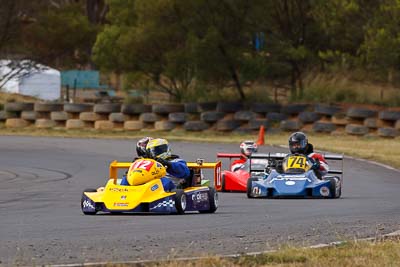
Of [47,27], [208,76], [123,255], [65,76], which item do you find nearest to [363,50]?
[208,76]

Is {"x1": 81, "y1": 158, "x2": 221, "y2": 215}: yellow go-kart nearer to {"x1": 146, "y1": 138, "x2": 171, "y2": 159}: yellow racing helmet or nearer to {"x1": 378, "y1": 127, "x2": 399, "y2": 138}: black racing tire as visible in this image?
{"x1": 146, "y1": 138, "x2": 171, "y2": 159}: yellow racing helmet

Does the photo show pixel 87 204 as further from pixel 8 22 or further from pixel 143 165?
pixel 8 22

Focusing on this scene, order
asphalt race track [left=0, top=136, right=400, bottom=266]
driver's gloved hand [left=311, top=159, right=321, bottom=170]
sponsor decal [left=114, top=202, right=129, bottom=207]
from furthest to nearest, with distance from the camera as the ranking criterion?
driver's gloved hand [left=311, top=159, right=321, bottom=170] → sponsor decal [left=114, top=202, right=129, bottom=207] → asphalt race track [left=0, top=136, right=400, bottom=266]

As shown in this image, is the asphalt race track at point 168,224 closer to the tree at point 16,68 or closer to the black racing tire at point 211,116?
the black racing tire at point 211,116

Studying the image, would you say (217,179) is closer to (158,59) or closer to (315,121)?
(315,121)

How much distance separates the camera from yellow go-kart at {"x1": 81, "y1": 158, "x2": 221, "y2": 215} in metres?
11.6

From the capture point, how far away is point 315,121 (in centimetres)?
3219

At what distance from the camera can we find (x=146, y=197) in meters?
11.7

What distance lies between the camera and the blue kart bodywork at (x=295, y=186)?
14.6 meters

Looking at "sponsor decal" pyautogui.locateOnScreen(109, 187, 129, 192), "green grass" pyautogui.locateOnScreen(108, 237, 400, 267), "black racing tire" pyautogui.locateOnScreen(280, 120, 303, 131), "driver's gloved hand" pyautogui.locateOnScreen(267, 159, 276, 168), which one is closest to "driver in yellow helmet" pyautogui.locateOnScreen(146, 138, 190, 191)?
"sponsor decal" pyautogui.locateOnScreen(109, 187, 129, 192)

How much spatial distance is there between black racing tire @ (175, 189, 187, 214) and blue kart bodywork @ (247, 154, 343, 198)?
3051mm

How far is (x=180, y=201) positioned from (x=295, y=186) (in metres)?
3.25

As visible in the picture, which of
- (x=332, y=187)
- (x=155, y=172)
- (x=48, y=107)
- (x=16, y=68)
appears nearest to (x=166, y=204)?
(x=155, y=172)

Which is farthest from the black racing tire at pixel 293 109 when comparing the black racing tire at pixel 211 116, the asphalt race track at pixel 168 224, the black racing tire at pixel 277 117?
the asphalt race track at pixel 168 224
